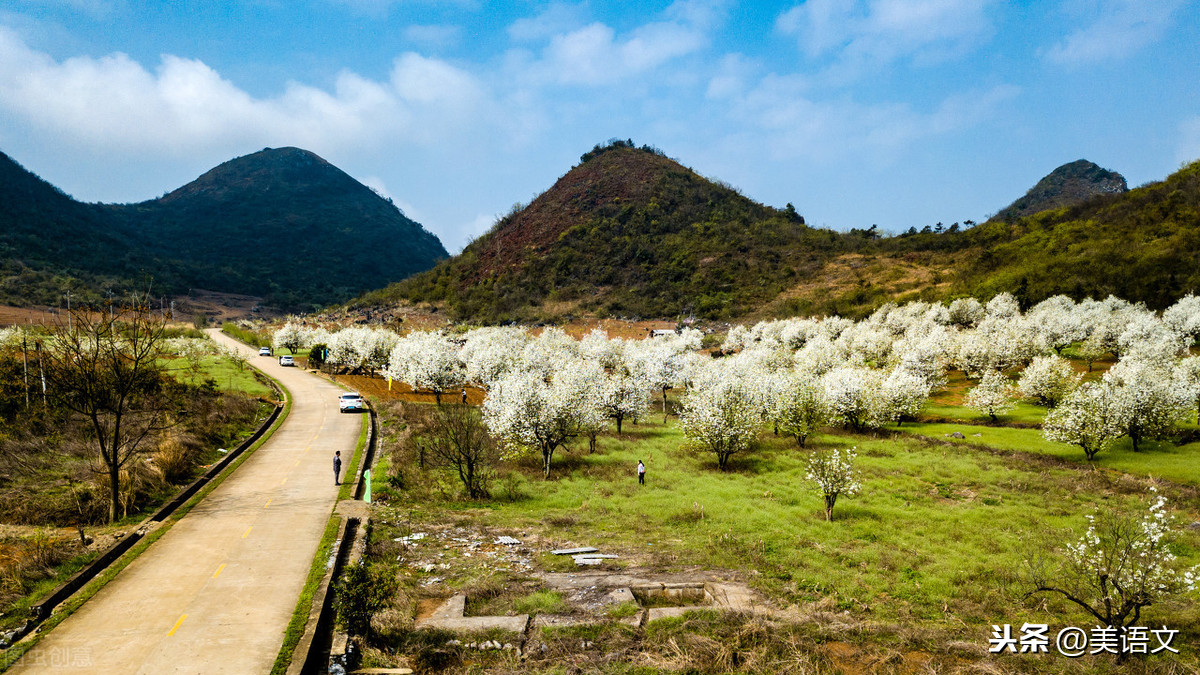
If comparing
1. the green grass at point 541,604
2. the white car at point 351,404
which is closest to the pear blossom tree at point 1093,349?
the green grass at point 541,604

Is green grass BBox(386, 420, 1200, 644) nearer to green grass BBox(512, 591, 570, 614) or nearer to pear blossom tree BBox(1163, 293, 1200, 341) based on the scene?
green grass BBox(512, 591, 570, 614)

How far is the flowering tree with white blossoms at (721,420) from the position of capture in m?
32.3

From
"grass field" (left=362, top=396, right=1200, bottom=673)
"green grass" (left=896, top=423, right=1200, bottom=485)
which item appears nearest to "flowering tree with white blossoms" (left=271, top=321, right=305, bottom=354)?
"grass field" (left=362, top=396, right=1200, bottom=673)

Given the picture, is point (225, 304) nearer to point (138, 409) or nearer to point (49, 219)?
point (49, 219)

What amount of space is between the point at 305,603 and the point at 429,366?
39.9m

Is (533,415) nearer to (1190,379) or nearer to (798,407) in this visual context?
(798,407)

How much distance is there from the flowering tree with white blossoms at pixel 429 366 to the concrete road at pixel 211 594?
1085 inches

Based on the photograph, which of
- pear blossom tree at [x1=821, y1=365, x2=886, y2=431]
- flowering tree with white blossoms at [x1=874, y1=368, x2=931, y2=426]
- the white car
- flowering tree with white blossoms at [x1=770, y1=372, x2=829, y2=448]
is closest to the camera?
flowering tree with white blossoms at [x1=770, y1=372, x2=829, y2=448]

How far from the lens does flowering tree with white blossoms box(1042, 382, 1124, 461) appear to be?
3011 centimetres

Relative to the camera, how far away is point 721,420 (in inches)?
1270

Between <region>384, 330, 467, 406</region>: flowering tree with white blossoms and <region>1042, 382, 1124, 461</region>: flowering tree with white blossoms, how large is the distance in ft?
151

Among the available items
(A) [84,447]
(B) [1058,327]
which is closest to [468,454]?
(A) [84,447]

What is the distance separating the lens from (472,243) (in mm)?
186000

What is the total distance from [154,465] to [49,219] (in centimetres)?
22764
